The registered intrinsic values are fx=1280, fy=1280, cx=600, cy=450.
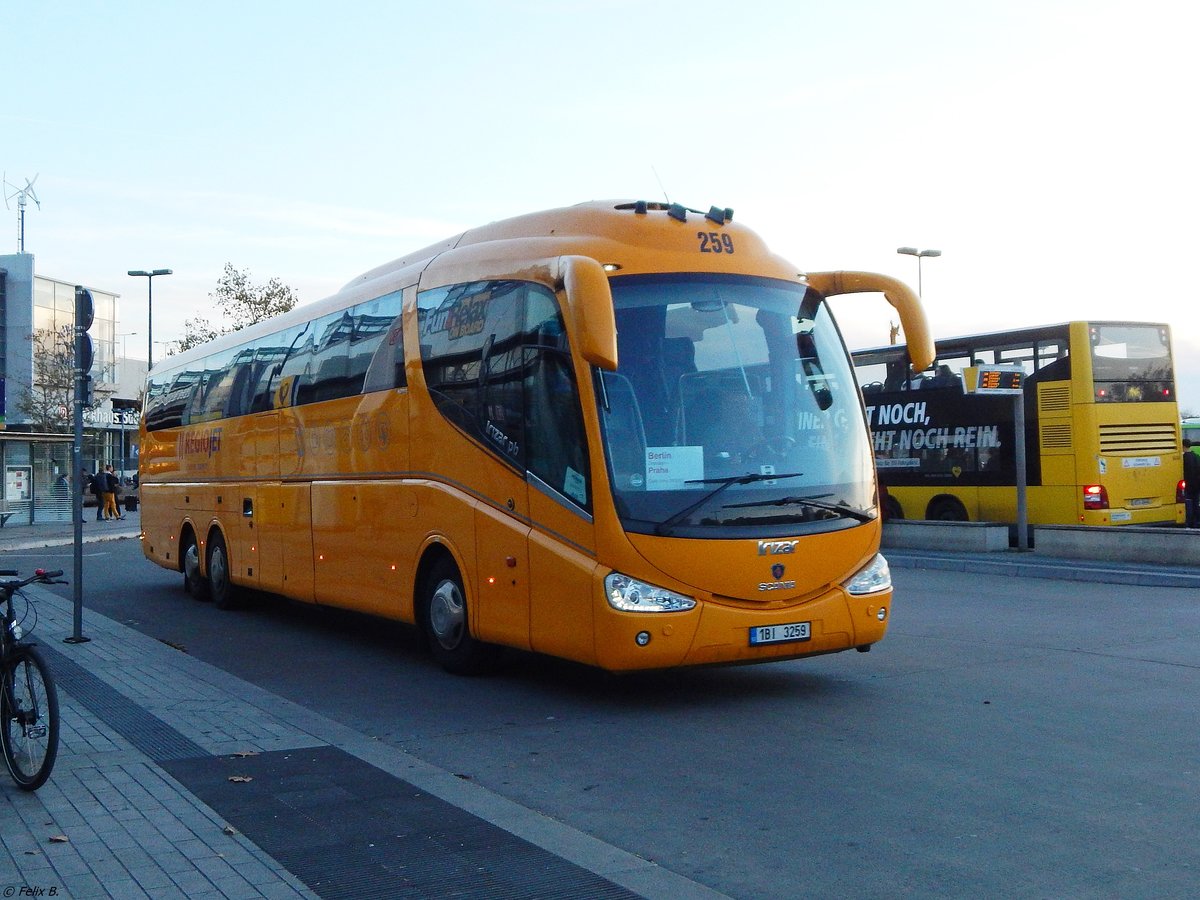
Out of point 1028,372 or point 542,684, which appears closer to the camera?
point 542,684

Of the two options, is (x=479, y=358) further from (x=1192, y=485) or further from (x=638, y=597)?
(x=1192, y=485)

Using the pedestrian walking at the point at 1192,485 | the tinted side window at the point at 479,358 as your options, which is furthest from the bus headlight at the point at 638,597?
the pedestrian walking at the point at 1192,485

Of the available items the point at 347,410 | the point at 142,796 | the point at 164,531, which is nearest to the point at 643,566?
the point at 142,796

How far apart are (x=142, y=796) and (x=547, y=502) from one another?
134 inches

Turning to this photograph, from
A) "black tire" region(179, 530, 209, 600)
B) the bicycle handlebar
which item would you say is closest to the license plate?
the bicycle handlebar

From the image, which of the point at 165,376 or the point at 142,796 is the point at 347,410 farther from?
the point at 165,376

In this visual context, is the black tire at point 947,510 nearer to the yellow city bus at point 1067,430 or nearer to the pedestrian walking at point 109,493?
the yellow city bus at point 1067,430

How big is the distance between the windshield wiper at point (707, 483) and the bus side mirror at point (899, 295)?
164 cm

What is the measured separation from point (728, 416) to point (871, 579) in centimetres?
160

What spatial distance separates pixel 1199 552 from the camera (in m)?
17.8

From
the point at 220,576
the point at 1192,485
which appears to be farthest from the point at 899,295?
the point at 1192,485

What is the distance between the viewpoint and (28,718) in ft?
20.8

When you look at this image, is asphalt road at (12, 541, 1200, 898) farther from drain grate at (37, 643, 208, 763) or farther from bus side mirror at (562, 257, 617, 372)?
bus side mirror at (562, 257, 617, 372)

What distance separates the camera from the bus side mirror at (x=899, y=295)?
31.1 ft
